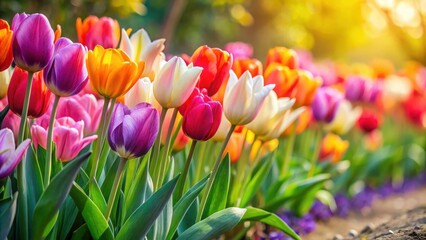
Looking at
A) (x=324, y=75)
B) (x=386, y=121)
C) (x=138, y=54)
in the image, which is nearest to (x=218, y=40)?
(x=386, y=121)

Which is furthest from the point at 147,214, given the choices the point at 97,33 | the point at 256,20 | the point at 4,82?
the point at 256,20

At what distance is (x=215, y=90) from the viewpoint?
2480 mm

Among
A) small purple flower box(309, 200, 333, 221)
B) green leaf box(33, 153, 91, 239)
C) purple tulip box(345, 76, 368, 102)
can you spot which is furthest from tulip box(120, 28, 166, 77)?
purple tulip box(345, 76, 368, 102)

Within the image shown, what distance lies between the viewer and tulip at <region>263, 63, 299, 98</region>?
3057mm

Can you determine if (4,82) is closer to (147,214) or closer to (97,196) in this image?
(97,196)

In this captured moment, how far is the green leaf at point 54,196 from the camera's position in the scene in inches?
73.2

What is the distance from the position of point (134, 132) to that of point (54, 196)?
0.29 m

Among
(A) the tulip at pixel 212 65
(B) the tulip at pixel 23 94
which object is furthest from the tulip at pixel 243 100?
(B) the tulip at pixel 23 94

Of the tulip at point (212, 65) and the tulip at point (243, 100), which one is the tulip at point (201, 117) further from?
the tulip at point (212, 65)

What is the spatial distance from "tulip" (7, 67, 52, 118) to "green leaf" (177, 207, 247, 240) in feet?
2.05

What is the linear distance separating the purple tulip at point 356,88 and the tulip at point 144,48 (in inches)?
115

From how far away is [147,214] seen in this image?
2062 mm

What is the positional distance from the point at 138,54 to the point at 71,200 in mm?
703

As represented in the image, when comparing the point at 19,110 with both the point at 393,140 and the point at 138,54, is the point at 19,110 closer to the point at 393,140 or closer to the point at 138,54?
the point at 138,54
